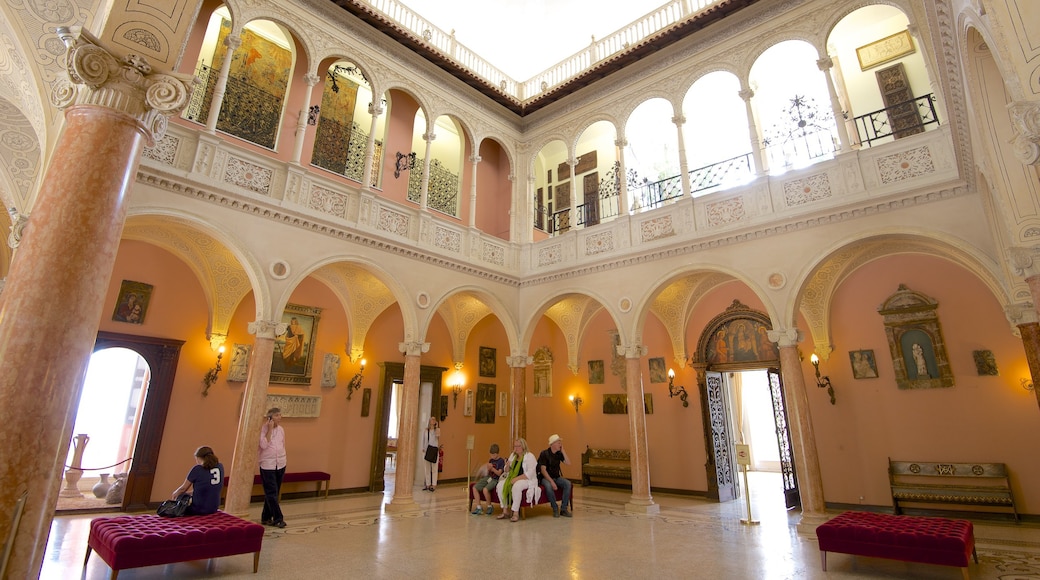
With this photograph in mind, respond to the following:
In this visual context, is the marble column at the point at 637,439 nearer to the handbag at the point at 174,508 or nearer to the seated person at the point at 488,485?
the seated person at the point at 488,485

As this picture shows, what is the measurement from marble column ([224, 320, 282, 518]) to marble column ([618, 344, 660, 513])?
6.43m

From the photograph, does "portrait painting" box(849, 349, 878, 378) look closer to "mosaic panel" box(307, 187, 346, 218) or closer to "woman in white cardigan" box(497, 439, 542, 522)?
"woman in white cardigan" box(497, 439, 542, 522)

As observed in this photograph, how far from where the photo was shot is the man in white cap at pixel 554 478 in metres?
8.59

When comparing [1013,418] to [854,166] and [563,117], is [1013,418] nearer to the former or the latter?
[854,166]

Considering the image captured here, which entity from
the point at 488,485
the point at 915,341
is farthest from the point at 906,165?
the point at 488,485

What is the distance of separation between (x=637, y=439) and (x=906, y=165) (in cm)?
636

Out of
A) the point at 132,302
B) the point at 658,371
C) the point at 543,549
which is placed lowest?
the point at 543,549

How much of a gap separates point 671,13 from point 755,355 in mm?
7820

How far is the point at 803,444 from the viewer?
7898mm

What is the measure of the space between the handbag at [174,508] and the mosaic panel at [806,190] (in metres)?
9.60

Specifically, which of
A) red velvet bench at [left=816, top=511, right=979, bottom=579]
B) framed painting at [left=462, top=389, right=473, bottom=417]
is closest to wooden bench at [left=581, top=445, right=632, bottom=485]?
framed painting at [left=462, top=389, right=473, bottom=417]

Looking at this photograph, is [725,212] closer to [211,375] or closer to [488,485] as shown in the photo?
[488,485]

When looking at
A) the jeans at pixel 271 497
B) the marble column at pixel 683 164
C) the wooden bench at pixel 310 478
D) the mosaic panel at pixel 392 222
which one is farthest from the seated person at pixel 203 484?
the marble column at pixel 683 164

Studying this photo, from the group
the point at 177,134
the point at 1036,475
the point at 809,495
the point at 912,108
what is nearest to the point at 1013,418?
the point at 1036,475
